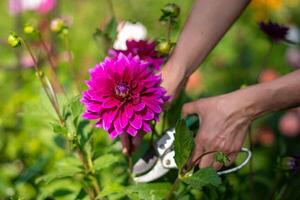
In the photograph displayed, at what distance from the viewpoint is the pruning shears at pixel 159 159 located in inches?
44.8

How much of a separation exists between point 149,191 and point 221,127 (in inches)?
8.3

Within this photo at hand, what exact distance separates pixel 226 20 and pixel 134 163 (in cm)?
38

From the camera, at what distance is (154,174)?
1181 millimetres

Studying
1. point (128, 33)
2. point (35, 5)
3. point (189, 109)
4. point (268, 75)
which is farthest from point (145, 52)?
point (268, 75)

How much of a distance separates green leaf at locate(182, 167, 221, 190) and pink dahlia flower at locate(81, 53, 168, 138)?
0.12 m

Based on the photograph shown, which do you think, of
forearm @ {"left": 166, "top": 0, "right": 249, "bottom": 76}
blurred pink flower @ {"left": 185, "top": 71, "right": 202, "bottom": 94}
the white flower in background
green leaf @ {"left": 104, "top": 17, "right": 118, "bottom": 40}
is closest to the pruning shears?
forearm @ {"left": 166, "top": 0, "right": 249, "bottom": 76}

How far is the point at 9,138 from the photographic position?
1.77 metres

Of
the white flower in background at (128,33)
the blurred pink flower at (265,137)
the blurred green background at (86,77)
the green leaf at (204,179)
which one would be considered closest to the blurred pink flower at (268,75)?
the blurred green background at (86,77)

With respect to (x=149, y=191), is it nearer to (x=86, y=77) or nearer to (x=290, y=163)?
(x=290, y=163)

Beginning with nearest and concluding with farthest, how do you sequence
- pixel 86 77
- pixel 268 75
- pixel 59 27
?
1. pixel 59 27
2. pixel 86 77
3. pixel 268 75

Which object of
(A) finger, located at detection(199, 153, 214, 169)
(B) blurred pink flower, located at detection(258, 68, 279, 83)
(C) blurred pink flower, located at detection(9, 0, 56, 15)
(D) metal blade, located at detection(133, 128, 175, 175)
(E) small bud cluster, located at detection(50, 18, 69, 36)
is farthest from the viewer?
(B) blurred pink flower, located at detection(258, 68, 279, 83)

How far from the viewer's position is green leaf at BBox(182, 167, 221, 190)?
3.08 ft

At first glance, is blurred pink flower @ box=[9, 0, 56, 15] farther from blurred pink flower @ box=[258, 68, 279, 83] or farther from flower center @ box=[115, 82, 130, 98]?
flower center @ box=[115, 82, 130, 98]

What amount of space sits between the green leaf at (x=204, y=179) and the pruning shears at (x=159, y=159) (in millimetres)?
159
